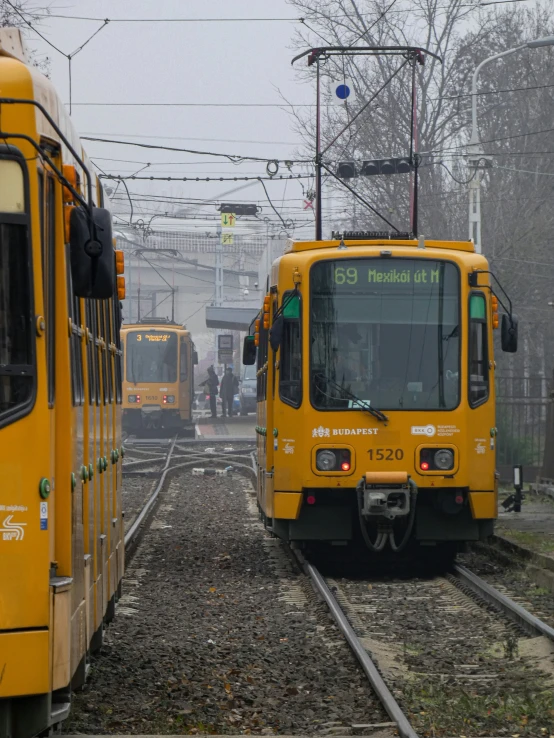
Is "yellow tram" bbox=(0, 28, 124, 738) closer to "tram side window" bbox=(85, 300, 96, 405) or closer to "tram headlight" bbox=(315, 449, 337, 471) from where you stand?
"tram side window" bbox=(85, 300, 96, 405)

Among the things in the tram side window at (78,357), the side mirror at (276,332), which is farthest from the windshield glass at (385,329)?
the tram side window at (78,357)

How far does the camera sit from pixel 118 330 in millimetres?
9547

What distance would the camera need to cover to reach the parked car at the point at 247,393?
5497 centimetres

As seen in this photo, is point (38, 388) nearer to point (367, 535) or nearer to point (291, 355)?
point (291, 355)

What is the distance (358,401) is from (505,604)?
2.72 m

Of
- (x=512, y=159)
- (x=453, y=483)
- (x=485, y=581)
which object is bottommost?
(x=485, y=581)

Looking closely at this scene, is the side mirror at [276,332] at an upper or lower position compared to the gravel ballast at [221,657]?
upper

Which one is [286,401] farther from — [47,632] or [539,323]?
[539,323]

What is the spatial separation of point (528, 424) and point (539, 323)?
15.3 meters

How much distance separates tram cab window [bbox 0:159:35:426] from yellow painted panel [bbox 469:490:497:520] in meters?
7.73

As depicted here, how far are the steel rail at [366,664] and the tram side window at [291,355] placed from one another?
66.9 inches

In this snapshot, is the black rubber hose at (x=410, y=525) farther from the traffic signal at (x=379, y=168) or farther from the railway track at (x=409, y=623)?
the traffic signal at (x=379, y=168)

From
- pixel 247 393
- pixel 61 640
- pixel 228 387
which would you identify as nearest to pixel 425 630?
pixel 61 640

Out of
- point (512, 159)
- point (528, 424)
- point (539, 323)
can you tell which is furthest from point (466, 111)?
point (528, 424)
